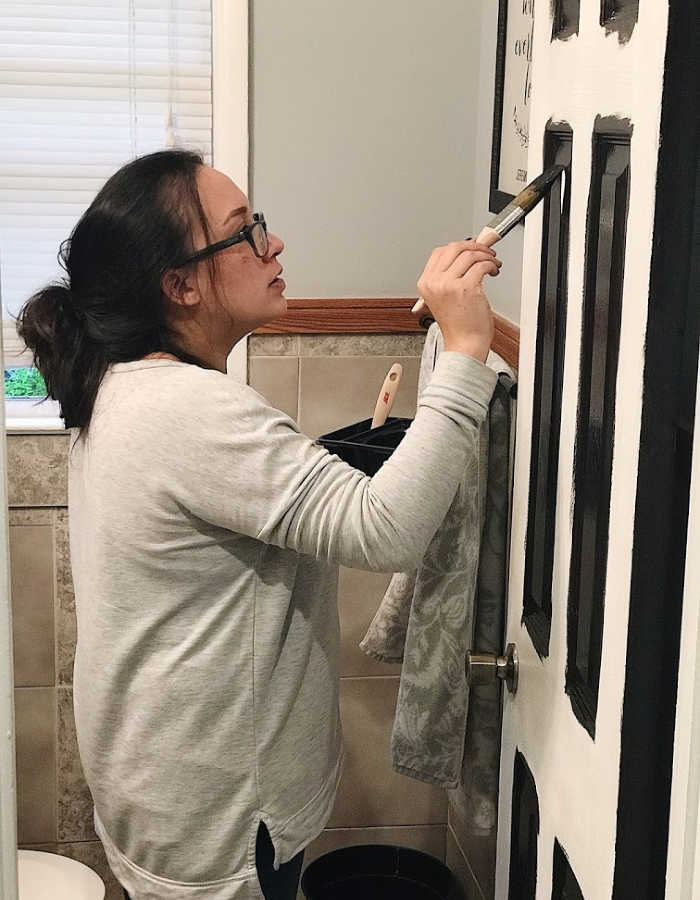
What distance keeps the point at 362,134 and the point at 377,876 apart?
1395 mm

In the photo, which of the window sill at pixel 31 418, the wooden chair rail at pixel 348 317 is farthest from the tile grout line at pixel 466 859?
the window sill at pixel 31 418

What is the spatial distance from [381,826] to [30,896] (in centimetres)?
73

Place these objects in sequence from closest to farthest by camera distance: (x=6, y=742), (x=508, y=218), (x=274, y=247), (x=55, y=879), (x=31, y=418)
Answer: (x=6, y=742) → (x=508, y=218) → (x=274, y=247) → (x=55, y=879) → (x=31, y=418)

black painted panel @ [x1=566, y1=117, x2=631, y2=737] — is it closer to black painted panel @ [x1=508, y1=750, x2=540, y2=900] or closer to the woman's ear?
black painted panel @ [x1=508, y1=750, x2=540, y2=900]

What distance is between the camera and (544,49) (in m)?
1.04

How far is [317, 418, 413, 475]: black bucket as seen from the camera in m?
1.63

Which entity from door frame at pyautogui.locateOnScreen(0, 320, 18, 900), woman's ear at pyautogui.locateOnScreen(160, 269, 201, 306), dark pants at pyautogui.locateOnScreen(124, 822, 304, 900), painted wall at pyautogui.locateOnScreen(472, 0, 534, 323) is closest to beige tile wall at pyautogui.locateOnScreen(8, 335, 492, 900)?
painted wall at pyautogui.locateOnScreen(472, 0, 534, 323)

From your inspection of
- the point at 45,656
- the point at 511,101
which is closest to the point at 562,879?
the point at 511,101

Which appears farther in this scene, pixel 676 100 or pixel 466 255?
pixel 466 255

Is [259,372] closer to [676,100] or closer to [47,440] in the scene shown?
[47,440]

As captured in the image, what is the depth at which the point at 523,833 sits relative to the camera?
118cm

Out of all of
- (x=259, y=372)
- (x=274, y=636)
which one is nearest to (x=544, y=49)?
(x=274, y=636)

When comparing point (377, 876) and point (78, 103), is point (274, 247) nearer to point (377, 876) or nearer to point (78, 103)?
point (78, 103)

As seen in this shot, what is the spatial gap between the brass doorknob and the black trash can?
102 centimetres
